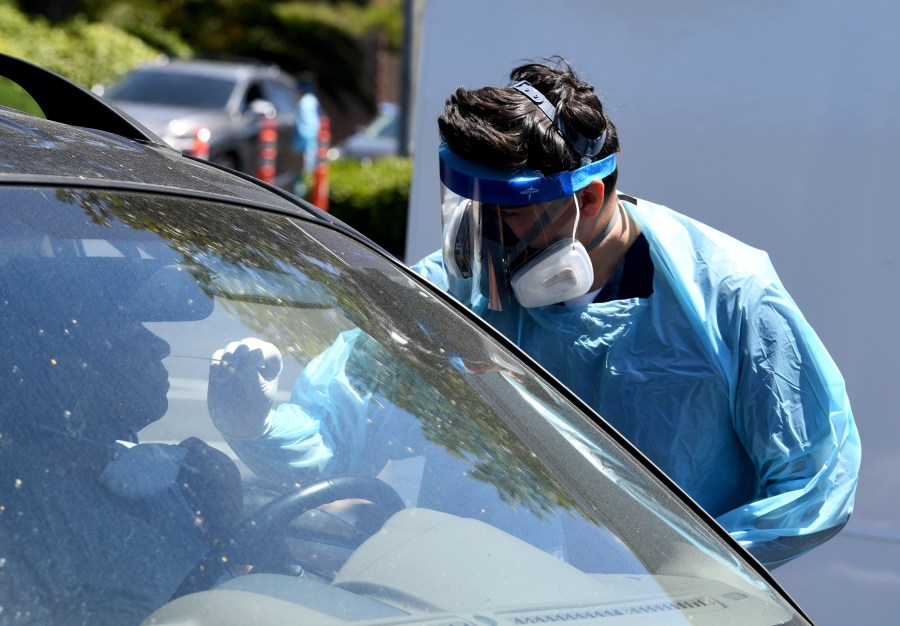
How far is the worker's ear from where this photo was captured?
7.05 ft

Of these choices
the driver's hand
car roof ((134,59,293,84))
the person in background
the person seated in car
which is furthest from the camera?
the person in background

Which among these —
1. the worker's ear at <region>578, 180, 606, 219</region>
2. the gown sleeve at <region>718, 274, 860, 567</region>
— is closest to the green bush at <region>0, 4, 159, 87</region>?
the worker's ear at <region>578, 180, 606, 219</region>

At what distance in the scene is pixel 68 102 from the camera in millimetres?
2145

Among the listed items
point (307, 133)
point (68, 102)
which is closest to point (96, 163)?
point (68, 102)

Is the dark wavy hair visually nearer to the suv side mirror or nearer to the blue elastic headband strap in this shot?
the blue elastic headband strap

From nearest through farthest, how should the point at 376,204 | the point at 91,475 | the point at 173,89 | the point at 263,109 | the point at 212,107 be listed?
1. the point at 91,475
2. the point at 376,204
3. the point at 212,107
4. the point at 173,89
5. the point at 263,109

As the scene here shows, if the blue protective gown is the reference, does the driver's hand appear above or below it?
above

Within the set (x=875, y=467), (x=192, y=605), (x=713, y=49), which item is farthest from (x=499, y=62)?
(x=192, y=605)

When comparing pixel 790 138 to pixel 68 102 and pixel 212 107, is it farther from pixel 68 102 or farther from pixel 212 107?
pixel 212 107

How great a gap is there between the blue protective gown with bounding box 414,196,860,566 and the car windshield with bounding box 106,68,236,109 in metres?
10.8

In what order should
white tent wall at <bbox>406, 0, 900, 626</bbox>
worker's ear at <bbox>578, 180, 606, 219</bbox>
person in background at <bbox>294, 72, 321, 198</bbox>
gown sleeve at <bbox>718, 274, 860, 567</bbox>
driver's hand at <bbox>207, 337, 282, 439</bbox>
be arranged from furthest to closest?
person in background at <bbox>294, 72, 321, 198</bbox> → white tent wall at <bbox>406, 0, 900, 626</bbox> → worker's ear at <bbox>578, 180, 606, 219</bbox> → gown sleeve at <bbox>718, 274, 860, 567</bbox> → driver's hand at <bbox>207, 337, 282, 439</bbox>

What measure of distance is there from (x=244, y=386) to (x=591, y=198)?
0.90m

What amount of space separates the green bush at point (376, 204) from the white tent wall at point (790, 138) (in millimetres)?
6299

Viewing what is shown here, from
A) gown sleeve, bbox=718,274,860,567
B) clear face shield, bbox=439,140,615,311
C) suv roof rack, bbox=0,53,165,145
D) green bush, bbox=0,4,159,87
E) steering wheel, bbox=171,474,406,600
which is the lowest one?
green bush, bbox=0,4,159,87
